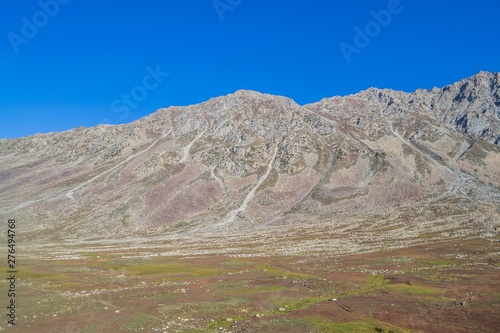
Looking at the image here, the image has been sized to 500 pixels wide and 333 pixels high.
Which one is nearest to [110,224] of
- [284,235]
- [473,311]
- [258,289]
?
[284,235]

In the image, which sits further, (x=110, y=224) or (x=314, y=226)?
(x=110, y=224)

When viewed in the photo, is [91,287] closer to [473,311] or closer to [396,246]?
[473,311]

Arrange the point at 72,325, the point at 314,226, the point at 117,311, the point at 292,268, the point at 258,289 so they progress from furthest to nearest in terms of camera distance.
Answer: the point at 314,226, the point at 292,268, the point at 258,289, the point at 117,311, the point at 72,325

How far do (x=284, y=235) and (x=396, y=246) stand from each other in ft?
167

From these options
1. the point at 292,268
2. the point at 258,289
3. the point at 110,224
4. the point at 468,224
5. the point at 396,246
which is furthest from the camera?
the point at 110,224

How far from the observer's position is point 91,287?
54.0m

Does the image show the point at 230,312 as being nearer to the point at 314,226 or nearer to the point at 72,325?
the point at 72,325

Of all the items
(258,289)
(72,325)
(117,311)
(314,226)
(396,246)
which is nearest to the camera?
(72,325)

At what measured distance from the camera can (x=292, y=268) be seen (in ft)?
244

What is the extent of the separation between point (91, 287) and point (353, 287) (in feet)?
121

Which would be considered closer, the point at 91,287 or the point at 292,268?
the point at 91,287

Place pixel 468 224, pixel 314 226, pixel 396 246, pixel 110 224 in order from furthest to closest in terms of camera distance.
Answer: pixel 110 224 → pixel 314 226 → pixel 468 224 → pixel 396 246

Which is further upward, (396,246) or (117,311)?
(117,311)

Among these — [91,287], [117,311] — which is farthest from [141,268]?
[117,311]
